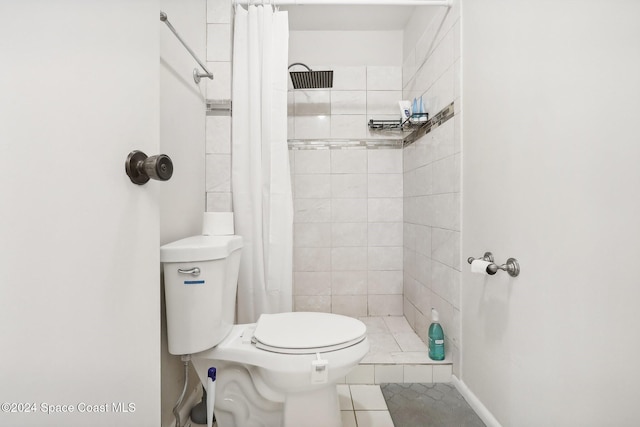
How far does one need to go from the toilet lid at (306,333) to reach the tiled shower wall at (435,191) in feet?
2.28

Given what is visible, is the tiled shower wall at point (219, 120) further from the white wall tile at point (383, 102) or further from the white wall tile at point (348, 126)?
the white wall tile at point (383, 102)

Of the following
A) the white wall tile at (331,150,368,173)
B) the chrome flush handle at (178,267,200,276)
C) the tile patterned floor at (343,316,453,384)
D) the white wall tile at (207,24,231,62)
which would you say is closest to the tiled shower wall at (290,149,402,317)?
the white wall tile at (331,150,368,173)

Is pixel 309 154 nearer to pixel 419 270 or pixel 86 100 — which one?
pixel 419 270

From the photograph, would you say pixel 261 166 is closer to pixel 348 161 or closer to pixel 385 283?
pixel 348 161

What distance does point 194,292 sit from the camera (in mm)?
1092

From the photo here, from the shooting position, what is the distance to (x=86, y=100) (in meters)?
0.52

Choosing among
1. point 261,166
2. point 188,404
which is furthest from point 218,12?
point 188,404

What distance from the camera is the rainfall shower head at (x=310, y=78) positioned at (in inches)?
74.0

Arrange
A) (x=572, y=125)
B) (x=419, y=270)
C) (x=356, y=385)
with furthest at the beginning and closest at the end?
1. (x=419, y=270)
2. (x=356, y=385)
3. (x=572, y=125)

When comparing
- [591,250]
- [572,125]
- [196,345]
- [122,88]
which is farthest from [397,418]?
[122,88]

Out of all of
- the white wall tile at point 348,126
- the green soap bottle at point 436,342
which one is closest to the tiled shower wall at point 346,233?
the white wall tile at point 348,126

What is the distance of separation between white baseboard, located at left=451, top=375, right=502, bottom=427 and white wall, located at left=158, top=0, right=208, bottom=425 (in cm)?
129

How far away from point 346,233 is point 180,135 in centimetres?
149

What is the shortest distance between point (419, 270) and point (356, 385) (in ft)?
Result: 2.84
